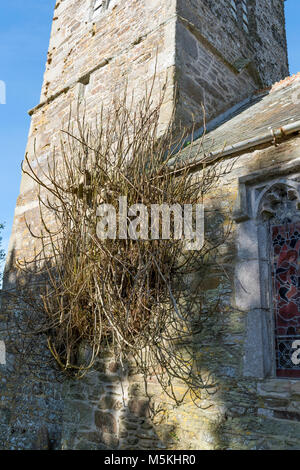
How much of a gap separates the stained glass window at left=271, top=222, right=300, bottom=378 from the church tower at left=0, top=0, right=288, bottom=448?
194 centimetres

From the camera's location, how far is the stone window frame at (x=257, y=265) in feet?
10.2

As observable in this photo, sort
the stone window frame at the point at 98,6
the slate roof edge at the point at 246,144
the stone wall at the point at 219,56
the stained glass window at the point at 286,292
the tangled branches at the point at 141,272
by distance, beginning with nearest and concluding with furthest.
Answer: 1. the stained glass window at the point at 286,292
2. the slate roof edge at the point at 246,144
3. the tangled branches at the point at 141,272
4. the stone wall at the point at 219,56
5. the stone window frame at the point at 98,6

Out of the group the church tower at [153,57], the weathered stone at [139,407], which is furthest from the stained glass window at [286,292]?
the church tower at [153,57]

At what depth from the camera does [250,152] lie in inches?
148

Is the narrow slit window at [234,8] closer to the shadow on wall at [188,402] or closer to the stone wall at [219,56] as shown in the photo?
the stone wall at [219,56]

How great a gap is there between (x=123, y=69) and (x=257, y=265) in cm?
465

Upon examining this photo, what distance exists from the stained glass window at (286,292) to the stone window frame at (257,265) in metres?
0.05

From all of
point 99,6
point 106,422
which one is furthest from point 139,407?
point 99,6

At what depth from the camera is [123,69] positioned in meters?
6.43

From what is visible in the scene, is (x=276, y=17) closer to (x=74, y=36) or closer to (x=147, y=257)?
(x=74, y=36)

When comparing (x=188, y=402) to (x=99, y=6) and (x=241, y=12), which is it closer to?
(x=99, y=6)

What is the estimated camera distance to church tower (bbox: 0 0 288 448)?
532 cm

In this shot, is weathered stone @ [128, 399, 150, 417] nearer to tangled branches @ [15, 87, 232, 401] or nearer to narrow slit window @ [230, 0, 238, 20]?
tangled branches @ [15, 87, 232, 401]
